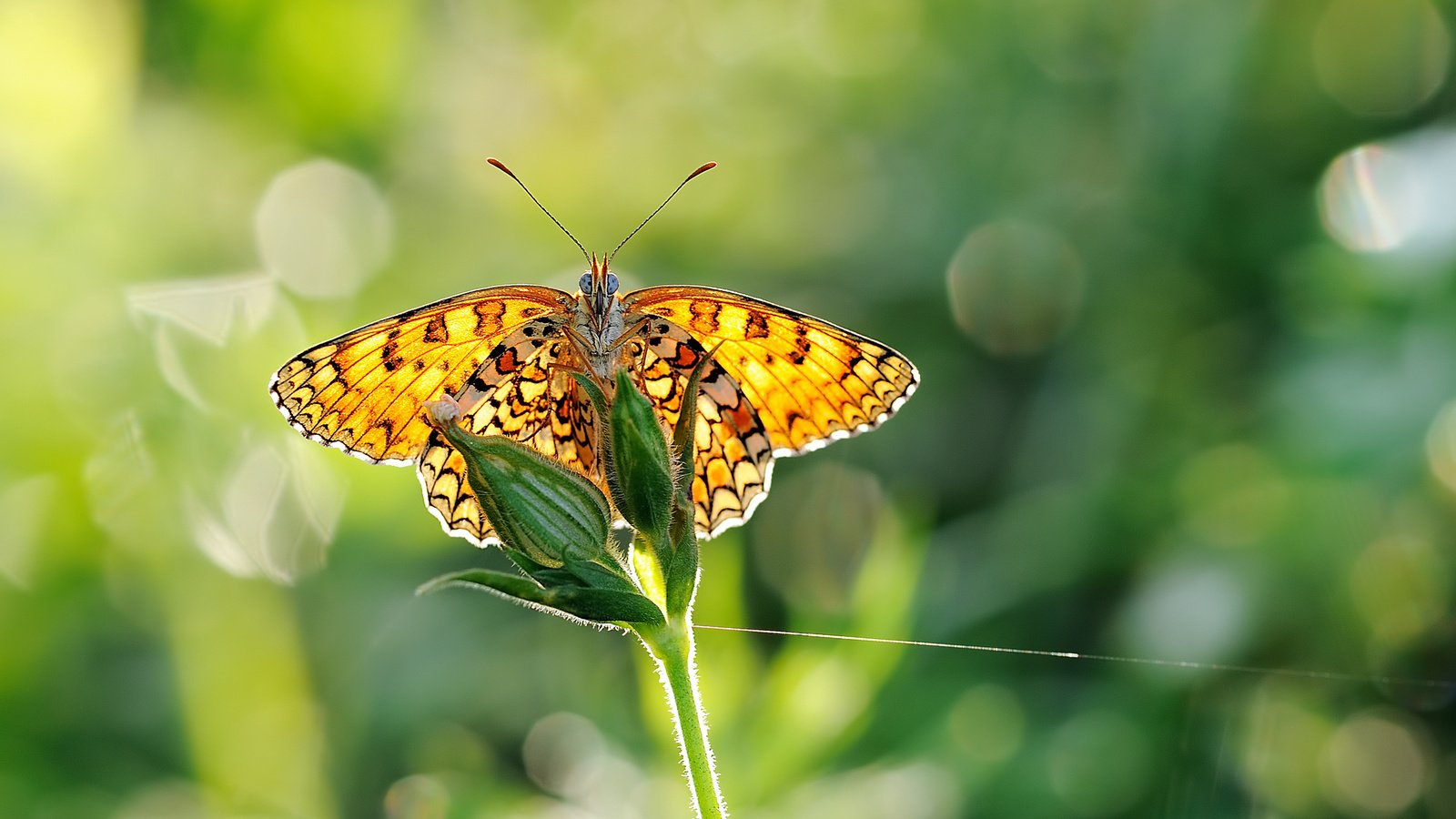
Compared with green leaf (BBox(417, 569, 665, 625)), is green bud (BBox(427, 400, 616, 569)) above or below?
above

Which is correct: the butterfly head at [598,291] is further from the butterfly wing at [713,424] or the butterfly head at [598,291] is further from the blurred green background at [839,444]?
the blurred green background at [839,444]

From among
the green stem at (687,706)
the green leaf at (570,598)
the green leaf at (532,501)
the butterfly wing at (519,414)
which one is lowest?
the green stem at (687,706)

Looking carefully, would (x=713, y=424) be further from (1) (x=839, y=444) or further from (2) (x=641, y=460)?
(1) (x=839, y=444)

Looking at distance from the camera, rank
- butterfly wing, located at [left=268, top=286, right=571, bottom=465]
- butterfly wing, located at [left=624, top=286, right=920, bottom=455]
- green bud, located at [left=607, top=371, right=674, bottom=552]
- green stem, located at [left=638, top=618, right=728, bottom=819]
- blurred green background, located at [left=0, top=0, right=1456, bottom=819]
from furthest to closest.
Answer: blurred green background, located at [left=0, top=0, right=1456, bottom=819] < butterfly wing, located at [left=624, top=286, right=920, bottom=455] < butterfly wing, located at [left=268, top=286, right=571, bottom=465] < green bud, located at [left=607, top=371, right=674, bottom=552] < green stem, located at [left=638, top=618, right=728, bottom=819]

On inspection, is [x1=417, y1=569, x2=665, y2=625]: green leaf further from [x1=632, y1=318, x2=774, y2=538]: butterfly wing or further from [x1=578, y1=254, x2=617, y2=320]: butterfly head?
[x1=578, y1=254, x2=617, y2=320]: butterfly head

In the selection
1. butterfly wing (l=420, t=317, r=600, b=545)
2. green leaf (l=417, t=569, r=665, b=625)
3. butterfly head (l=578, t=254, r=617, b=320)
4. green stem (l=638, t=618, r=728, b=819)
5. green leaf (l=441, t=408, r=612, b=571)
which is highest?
butterfly head (l=578, t=254, r=617, b=320)

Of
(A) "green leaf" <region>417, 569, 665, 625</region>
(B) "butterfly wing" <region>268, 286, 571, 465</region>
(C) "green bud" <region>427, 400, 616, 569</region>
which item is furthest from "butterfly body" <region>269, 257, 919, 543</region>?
(A) "green leaf" <region>417, 569, 665, 625</region>

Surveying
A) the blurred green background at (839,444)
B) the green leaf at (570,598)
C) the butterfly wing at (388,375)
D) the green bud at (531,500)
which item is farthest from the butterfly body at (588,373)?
the blurred green background at (839,444)
